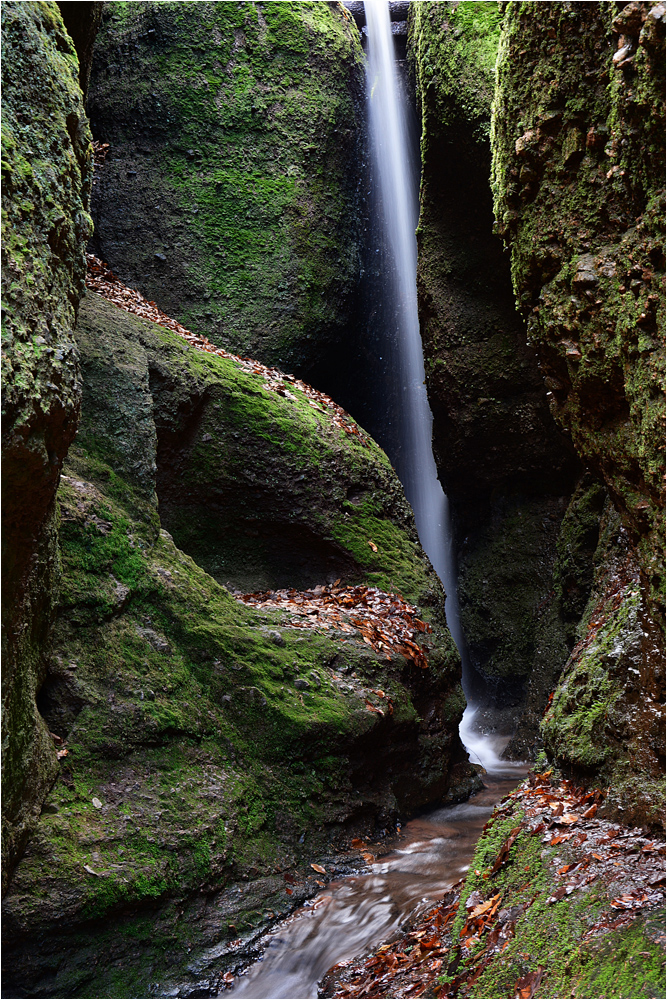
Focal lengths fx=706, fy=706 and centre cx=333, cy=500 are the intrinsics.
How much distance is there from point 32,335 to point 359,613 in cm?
435

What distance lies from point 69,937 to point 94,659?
1.55 m

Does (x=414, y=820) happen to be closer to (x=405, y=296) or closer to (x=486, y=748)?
(x=486, y=748)

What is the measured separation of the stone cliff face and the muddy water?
1.52m

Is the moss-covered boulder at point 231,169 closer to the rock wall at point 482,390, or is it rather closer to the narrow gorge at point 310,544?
the narrow gorge at point 310,544

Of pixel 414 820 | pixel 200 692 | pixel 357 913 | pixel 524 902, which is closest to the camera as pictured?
pixel 524 902

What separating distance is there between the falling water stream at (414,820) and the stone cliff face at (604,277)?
164cm

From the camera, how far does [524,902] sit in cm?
300

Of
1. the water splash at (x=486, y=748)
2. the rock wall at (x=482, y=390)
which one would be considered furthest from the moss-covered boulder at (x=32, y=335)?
the rock wall at (x=482, y=390)

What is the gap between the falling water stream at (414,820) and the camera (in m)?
4.18

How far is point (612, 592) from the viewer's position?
4391 mm

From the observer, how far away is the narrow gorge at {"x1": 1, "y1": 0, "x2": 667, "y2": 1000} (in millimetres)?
2971

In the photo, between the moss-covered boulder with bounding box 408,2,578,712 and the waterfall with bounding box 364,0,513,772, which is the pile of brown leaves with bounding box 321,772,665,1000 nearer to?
the moss-covered boulder with bounding box 408,2,578,712

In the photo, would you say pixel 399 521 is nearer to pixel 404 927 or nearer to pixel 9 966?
pixel 404 927

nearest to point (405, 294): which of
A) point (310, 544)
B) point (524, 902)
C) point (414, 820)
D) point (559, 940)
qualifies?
→ point (310, 544)
